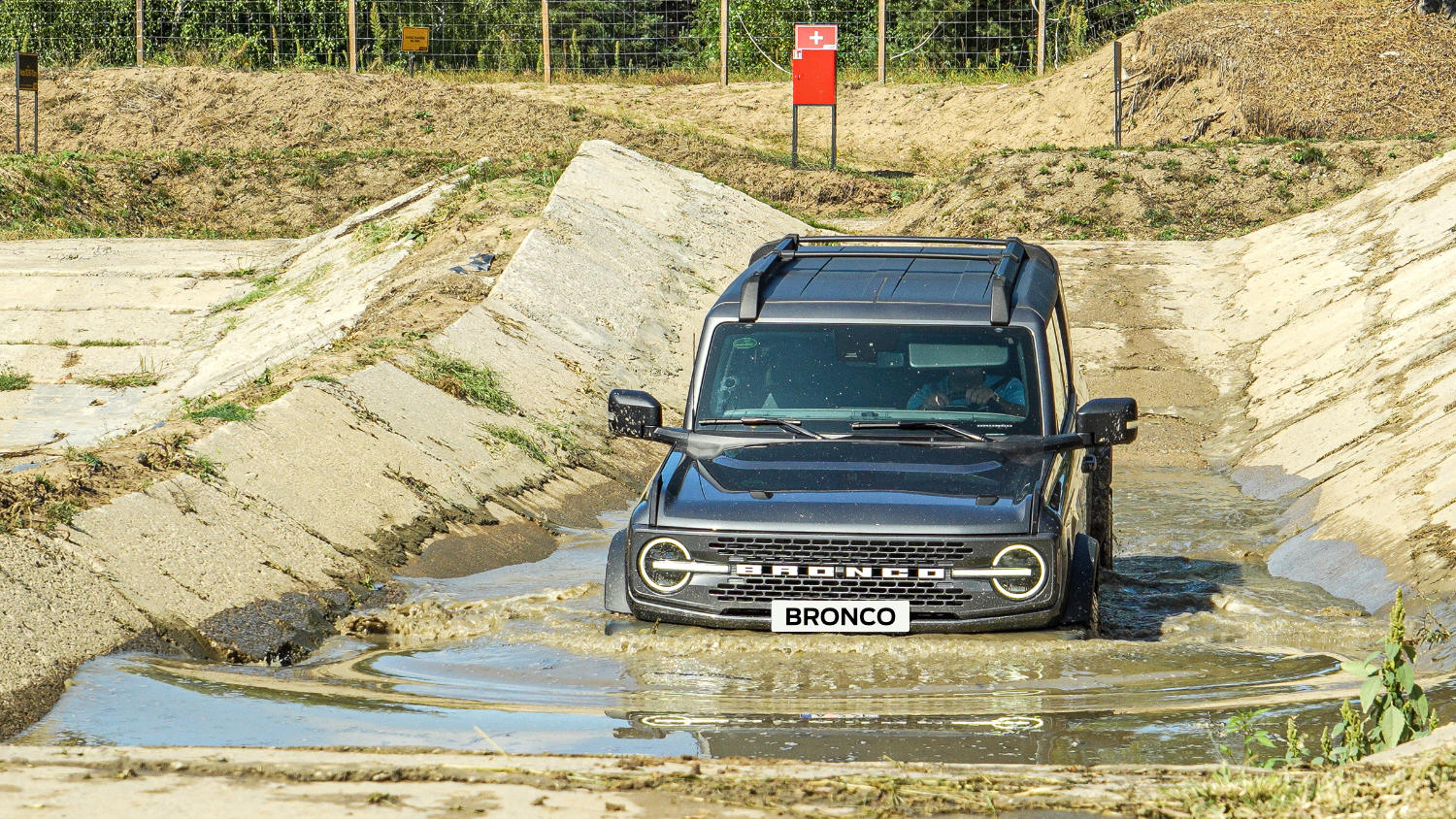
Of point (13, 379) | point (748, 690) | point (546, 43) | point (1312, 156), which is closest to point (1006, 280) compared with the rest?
point (748, 690)

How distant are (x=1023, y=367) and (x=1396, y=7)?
28.5m

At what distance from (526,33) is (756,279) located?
3246 cm

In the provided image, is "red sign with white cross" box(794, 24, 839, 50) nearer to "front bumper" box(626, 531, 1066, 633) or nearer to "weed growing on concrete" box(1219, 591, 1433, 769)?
"front bumper" box(626, 531, 1066, 633)

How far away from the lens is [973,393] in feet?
23.0

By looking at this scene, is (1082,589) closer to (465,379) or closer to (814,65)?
(465,379)

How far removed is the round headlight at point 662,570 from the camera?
6258 millimetres

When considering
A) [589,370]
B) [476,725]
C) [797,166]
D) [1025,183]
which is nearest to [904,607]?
[476,725]

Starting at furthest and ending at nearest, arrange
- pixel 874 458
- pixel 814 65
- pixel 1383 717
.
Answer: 1. pixel 814 65
2. pixel 874 458
3. pixel 1383 717

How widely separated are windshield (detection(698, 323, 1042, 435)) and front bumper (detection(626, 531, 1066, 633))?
3.07 feet

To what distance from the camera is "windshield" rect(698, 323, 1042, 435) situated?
6973mm

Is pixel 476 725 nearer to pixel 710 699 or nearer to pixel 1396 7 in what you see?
pixel 710 699

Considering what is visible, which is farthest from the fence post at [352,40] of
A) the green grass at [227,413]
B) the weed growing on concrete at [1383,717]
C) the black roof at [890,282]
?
the weed growing on concrete at [1383,717]

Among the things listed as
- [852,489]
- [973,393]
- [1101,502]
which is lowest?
[1101,502]

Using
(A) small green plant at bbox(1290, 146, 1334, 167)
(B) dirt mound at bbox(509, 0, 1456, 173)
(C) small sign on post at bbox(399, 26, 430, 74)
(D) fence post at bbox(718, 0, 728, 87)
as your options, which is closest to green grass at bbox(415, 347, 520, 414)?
(A) small green plant at bbox(1290, 146, 1334, 167)
